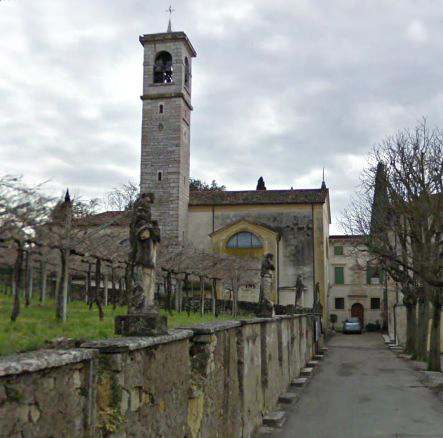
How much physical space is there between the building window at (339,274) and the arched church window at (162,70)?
27689 millimetres

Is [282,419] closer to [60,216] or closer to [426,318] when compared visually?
[60,216]

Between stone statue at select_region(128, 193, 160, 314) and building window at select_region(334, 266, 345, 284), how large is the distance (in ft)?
177

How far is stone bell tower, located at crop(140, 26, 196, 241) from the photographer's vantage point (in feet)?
139

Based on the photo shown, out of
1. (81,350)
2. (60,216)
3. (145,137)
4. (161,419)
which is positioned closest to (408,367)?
(60,216)

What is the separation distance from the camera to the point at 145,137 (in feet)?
140

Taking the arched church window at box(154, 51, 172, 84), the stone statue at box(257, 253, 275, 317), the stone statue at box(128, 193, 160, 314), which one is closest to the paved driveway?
the stone statue at box(257, 253, 275, 317)

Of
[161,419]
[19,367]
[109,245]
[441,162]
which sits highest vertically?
[441,162]

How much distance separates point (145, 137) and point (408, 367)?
2567 cm

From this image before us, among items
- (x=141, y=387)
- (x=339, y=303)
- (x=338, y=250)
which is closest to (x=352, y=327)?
(x=339, y=303)

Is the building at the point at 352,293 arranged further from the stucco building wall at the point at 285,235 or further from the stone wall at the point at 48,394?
the stone wall at the point at 48,394

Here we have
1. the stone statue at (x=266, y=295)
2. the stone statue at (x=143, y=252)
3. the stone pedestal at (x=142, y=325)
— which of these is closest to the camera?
the stone pedestal at (x=142, y=325)

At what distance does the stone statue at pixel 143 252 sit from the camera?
7.14 metres

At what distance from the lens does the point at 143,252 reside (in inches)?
292

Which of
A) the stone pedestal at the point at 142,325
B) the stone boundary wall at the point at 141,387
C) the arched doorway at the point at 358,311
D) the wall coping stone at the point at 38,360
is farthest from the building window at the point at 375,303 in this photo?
the wall coping stone at the point at 38,360
